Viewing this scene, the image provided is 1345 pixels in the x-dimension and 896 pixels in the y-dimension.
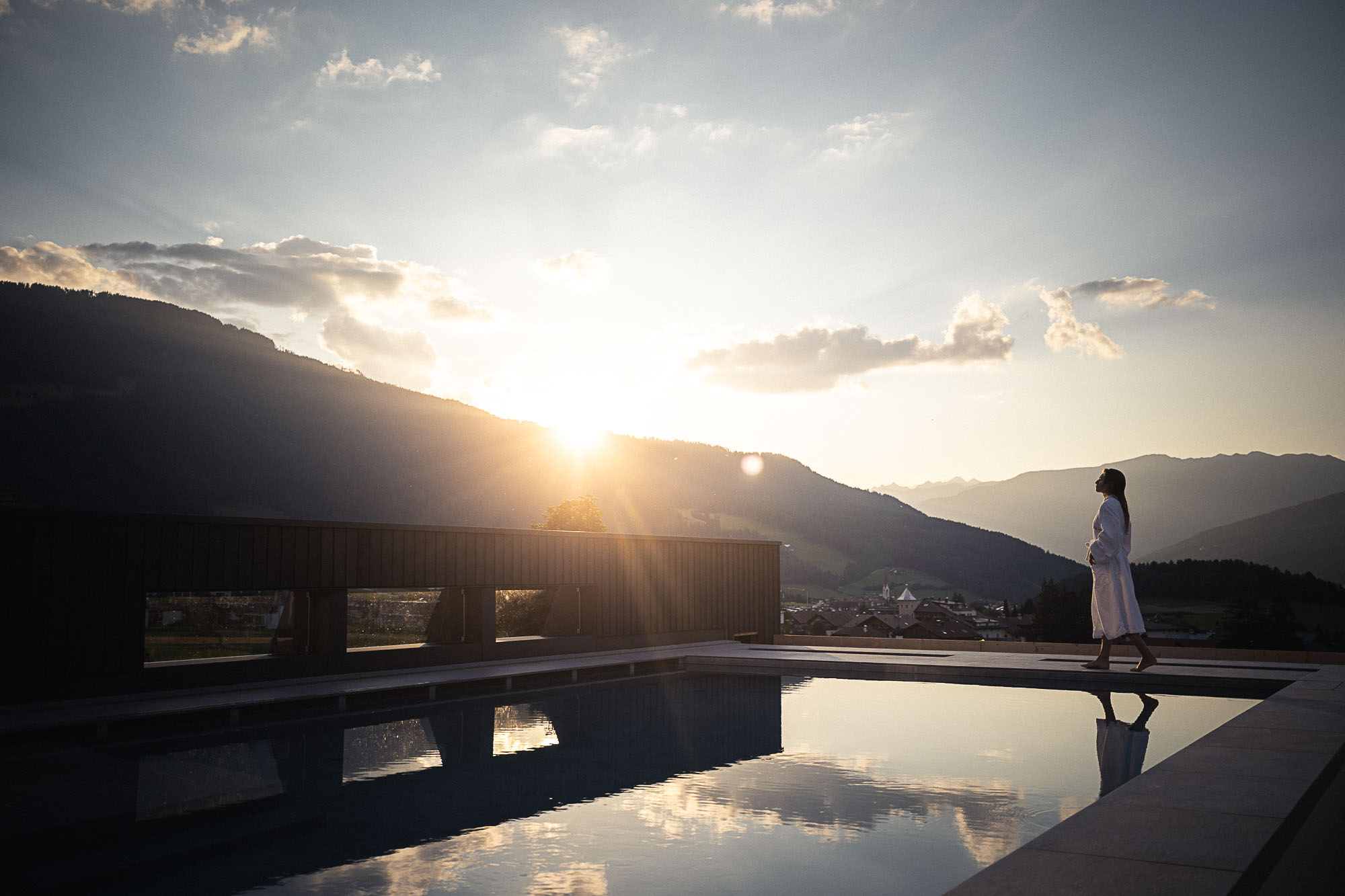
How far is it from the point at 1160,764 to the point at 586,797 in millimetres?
3919

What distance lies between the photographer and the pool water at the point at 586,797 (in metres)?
4.76

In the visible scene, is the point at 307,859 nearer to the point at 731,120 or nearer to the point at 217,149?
the point at 731,120

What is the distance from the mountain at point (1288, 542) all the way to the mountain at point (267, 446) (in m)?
61.9

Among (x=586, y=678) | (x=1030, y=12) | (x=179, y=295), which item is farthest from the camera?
(x=179, y=295)

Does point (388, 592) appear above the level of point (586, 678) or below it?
above

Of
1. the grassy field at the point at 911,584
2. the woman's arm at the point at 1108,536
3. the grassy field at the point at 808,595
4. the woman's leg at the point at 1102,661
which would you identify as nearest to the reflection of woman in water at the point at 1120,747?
the woman's leg at the point at 1102,661

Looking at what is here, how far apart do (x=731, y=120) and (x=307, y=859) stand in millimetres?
12037

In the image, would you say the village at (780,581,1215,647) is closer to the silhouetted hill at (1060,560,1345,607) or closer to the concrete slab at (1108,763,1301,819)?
the silhouetted hill at (1060,560,1345,607)

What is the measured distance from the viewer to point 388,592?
13.1 metres

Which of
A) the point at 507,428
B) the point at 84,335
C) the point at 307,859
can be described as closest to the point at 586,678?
the point at 307,859

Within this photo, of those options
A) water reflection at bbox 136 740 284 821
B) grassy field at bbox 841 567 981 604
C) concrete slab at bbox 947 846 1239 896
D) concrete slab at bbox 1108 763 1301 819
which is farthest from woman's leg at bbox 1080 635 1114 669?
grassy field at bbox 841 567 981 604

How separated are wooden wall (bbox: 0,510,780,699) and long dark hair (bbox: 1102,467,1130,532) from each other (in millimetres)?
8729

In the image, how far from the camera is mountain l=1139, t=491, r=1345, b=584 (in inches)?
5620

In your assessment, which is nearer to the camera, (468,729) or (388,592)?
(468,729)
